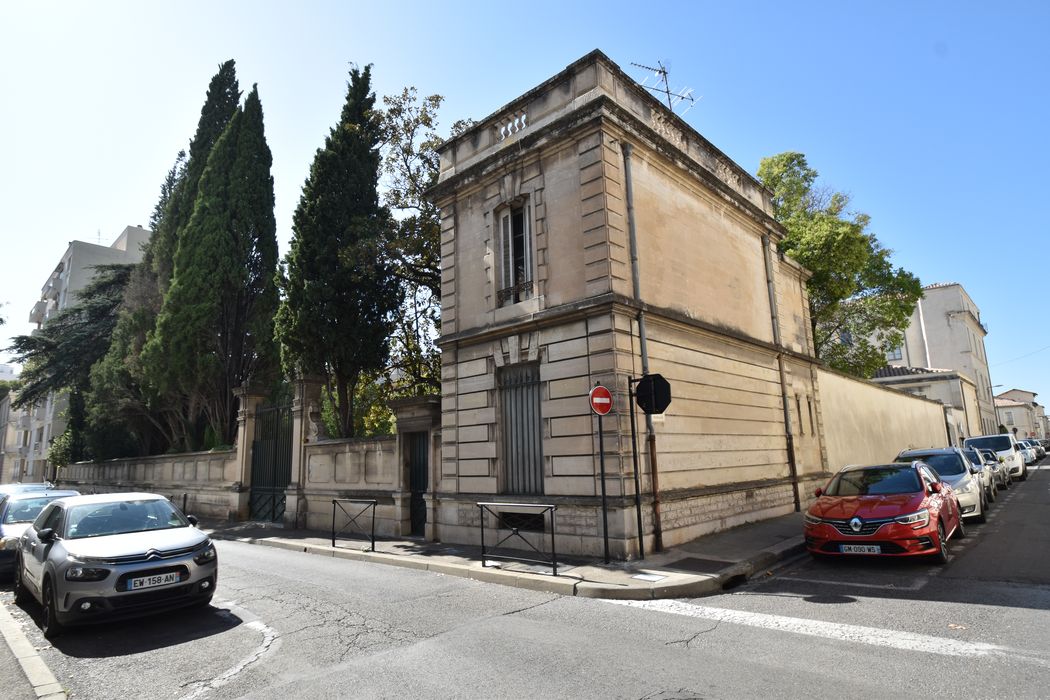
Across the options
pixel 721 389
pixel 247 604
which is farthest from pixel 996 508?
pixel 247 604

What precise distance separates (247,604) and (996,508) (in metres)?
17.4

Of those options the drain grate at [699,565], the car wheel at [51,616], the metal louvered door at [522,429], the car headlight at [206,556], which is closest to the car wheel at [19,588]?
the car wheel at [51,616]

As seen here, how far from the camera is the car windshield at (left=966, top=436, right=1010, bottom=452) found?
76.1 feet

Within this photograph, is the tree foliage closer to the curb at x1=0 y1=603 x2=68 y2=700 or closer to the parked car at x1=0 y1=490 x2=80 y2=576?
the parked car at x1=0 y1=490 x2=80 y2=576

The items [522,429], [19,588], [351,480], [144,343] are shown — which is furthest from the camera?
[144,343]

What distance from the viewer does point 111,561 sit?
6.20 m

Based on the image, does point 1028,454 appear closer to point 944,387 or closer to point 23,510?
point 944,387

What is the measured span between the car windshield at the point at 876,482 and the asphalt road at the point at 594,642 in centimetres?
108

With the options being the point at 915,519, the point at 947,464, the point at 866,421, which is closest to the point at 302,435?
the point at 915,519

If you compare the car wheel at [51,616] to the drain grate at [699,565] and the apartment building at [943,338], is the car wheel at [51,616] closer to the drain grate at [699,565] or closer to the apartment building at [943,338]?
the drain grate at [699,565]

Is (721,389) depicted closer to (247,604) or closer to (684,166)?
(684,166)

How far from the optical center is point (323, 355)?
55.2 feet

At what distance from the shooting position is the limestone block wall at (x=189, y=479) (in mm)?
19000

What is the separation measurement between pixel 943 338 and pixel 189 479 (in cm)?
5315
